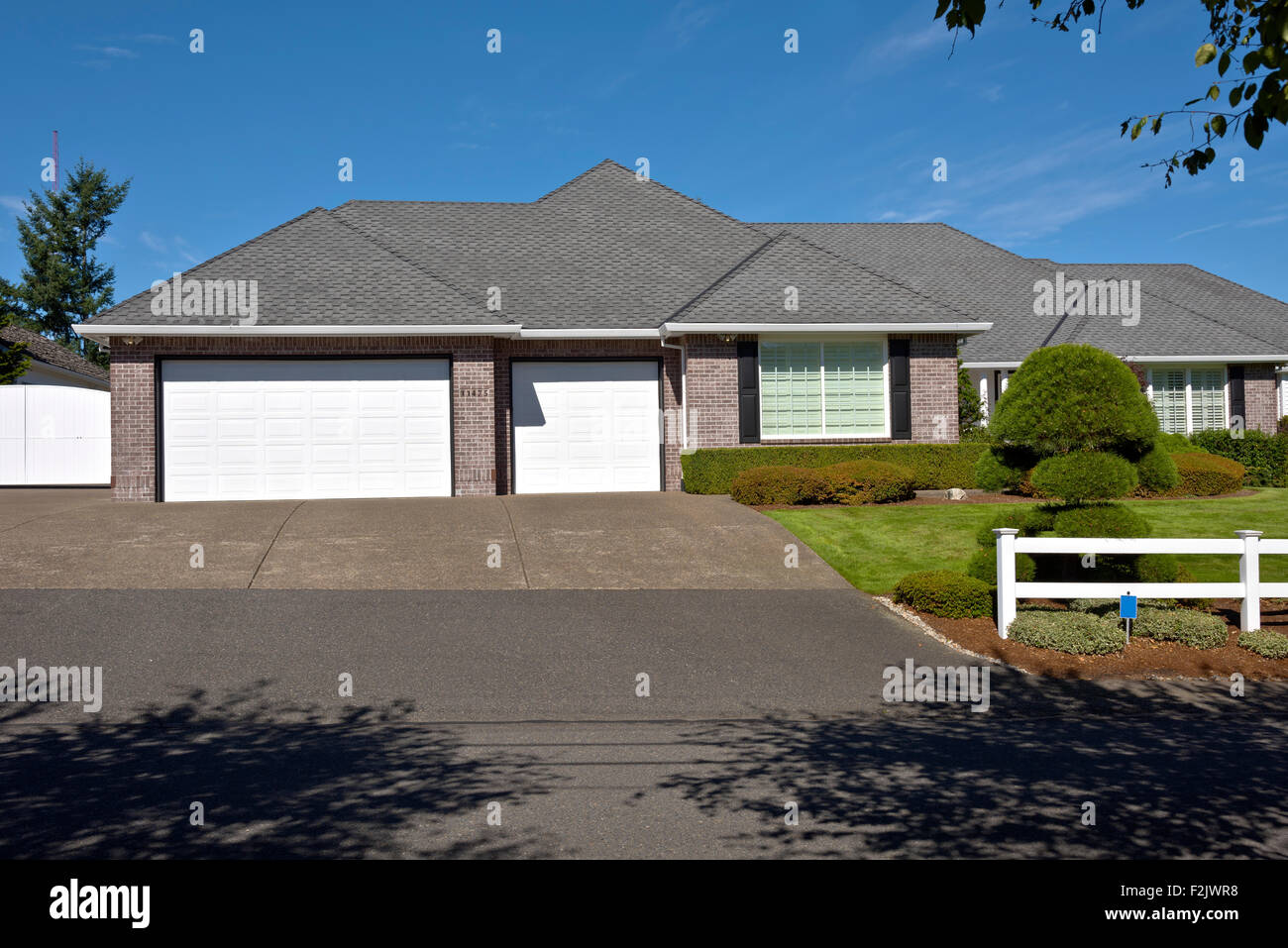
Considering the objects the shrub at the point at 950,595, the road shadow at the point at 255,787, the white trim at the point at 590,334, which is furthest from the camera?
the white trim at the point at 590,334

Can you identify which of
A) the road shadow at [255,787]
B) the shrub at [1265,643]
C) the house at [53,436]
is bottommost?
the road shadow at [255,787]

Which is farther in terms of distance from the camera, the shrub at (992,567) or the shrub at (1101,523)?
the shrub at (992,567)

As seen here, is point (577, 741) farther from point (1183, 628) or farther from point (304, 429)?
point (304, 429)

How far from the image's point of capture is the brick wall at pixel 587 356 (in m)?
19.3

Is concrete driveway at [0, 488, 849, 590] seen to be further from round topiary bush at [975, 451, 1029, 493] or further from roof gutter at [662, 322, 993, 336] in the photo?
roof gutter at [662, 322, 993, 336]

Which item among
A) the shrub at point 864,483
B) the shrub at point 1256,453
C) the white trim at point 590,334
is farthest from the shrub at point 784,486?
the shrub at point 1256,453

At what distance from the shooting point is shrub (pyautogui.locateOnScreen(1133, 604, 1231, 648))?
9.56m

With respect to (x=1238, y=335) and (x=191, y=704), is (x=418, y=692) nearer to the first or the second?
(x=191, y=704)

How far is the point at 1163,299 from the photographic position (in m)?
27.6

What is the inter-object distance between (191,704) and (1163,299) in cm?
2828

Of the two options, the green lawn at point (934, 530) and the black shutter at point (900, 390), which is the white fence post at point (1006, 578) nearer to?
the green lawn at point (934, 530)

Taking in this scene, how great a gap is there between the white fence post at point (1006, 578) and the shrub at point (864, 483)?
657 centimetres
